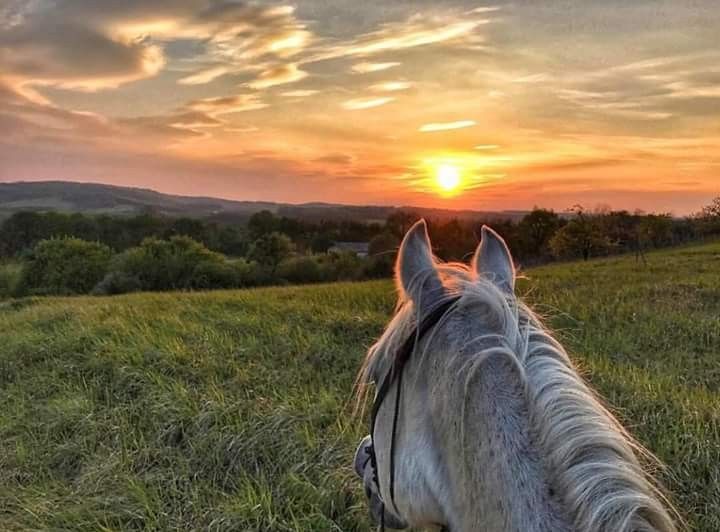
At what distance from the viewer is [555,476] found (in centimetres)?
108

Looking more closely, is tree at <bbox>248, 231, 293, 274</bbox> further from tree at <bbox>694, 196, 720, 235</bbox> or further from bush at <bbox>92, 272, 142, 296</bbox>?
tree at <bbox>694, 196, 720, 235</bbox>

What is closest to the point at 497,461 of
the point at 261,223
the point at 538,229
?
the point at 538,229

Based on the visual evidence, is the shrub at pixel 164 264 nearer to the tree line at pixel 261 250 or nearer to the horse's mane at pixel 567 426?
the tree line at pixel 261 250

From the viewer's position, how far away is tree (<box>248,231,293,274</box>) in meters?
34.4

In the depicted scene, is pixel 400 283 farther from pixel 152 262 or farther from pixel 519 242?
pixel 519 242

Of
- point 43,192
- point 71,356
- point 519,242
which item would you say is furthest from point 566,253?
point 43,192

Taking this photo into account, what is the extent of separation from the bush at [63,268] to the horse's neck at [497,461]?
30.4 m

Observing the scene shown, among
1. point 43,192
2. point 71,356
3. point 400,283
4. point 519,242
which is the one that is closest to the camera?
point 400,283

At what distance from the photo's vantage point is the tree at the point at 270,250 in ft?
113

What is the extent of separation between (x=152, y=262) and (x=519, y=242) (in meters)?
20.0

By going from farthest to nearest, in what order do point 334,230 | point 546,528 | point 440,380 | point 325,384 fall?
1. point 334,230
2. point 325,384
3. point 440,380
4. point 546,528

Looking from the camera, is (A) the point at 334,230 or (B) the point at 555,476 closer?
(B) the point at 555,476

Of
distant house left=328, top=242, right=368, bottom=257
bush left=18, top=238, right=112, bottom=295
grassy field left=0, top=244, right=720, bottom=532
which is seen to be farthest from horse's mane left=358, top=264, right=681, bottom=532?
distant house left=328, top=242, right=368, bottom=257

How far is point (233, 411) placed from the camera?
4746mm
